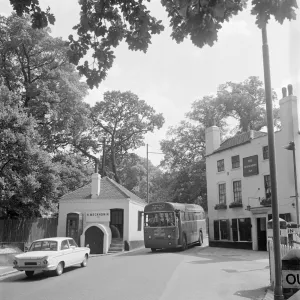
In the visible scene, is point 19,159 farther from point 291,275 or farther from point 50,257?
point 291,275

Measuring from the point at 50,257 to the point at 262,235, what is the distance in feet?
55.2

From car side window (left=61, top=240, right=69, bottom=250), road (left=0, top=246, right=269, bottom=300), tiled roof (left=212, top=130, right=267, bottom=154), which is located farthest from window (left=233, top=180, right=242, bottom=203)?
car side window (left=61, top=240, right=69, bottom=250)

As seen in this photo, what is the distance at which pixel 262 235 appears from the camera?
27.6 meters

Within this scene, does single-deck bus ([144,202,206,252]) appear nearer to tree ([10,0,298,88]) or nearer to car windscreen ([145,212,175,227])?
car windscreen ([145,212,175,227])

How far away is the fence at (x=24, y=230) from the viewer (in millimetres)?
27125

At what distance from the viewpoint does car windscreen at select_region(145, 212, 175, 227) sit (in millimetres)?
27172

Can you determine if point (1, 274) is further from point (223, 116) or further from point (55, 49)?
point (223, 116)

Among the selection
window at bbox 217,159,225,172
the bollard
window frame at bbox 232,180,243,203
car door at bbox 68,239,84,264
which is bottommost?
car door at bbox 68,239,84,264

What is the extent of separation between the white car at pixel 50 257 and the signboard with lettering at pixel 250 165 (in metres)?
14.9

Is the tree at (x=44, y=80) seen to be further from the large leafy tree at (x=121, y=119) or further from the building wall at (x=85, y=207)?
the large leafy tree at (x=121, y=119)

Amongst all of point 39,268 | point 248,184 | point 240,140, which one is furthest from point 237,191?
point 39,268

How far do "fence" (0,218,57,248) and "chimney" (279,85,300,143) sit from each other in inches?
787

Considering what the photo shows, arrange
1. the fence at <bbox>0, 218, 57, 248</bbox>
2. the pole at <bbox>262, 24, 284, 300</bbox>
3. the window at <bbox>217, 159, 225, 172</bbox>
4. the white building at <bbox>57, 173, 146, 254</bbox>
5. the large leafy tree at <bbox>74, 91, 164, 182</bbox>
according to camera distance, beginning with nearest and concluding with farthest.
Answer: the pole at <bbox>262, 24, 284, 300</bbox>
the fence at <bbox>0, 218, 57, 248</bbox>
the white building at <bbox>57, 173, 146, 254</bbox>
the window at <bbox>217, 159, 225, 172</bbox>
the large leafy tree at <bbox>74, 91, 164, 182</bbox>

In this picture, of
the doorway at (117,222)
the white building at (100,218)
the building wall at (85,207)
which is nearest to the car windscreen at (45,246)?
the white building at (100,218)
